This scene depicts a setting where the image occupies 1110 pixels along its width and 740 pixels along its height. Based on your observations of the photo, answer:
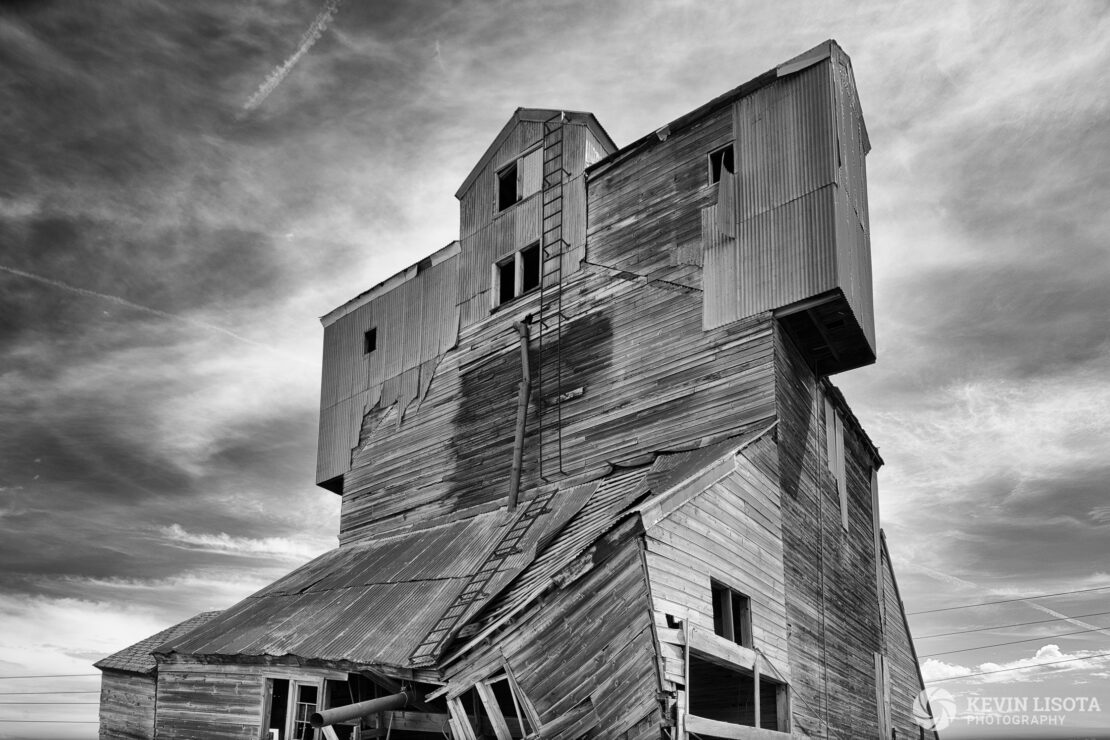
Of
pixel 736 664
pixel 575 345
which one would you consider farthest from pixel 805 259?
pixel 736 664

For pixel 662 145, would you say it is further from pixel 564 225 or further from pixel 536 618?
pixel 536 618

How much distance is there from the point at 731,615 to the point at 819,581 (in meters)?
4.63

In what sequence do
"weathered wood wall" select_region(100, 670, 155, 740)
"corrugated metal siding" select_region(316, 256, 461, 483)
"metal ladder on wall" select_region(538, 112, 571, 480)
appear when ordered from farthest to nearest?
1. "weathered wood wall" select_region(100, 670, 155, 740)
2. "corrugated metal siding" select_region(316, 256, 461, 483)
3. "metal ladder on wall" select_region(538, 112, 571, 480)

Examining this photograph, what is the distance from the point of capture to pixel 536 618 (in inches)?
543

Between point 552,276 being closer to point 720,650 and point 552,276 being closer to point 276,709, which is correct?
point 720,650

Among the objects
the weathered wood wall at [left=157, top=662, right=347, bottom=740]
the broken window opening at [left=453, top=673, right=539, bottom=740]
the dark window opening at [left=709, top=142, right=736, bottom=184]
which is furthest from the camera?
the dark window opening at [left=709, top=142, right=736, bottom=184]

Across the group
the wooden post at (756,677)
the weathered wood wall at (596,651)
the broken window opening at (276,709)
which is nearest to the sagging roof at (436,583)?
the weathered wood wall at (596,651)

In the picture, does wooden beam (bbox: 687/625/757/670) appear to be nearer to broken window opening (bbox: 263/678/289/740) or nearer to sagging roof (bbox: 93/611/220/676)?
broken window opening (bbox: 263/678/289/740)

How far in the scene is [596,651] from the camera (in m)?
13.4

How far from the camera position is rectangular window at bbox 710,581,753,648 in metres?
15.5

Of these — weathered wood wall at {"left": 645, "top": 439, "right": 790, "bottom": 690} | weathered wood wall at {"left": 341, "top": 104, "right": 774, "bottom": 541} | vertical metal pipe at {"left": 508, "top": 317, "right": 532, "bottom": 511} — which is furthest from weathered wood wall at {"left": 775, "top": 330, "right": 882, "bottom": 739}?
vertical metal pipe at {"left": 508, "top": 317, "right": 532, "bottom": 511}

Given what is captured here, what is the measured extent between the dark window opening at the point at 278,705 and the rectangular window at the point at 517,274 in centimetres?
1019

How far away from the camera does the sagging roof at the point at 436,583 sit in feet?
50.0

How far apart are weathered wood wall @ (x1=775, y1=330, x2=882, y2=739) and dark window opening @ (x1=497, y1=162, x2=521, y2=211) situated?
9.42 metres
